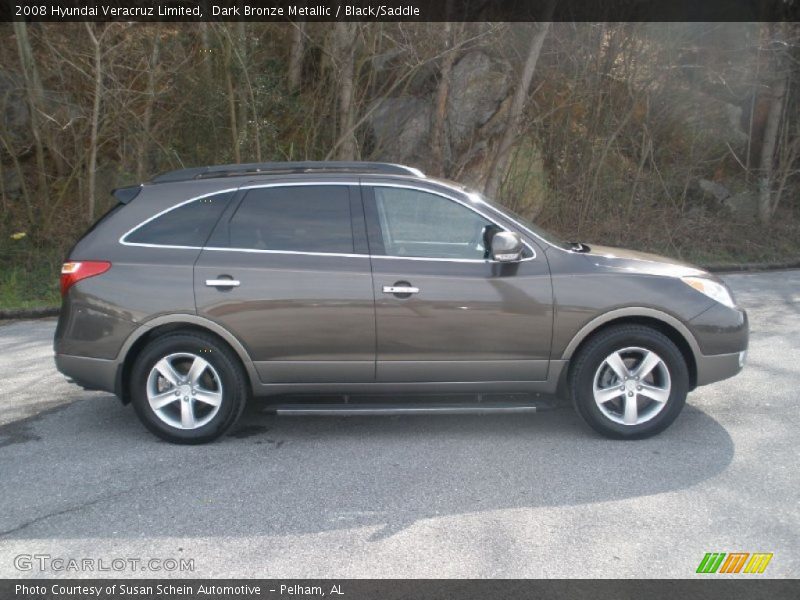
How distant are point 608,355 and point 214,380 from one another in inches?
105

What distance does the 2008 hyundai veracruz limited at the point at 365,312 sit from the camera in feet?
16.1

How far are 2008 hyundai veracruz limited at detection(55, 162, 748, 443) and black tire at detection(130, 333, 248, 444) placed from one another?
0.01 meters

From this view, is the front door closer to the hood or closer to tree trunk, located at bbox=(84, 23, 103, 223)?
the hood

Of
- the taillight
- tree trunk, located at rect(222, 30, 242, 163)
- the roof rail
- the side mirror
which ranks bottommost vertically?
the taillight

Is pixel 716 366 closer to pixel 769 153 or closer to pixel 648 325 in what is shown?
pixel 648 325

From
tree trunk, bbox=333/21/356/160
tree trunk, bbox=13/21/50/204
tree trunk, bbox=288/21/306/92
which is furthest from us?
tree trunk, bbox=288/21/306/92

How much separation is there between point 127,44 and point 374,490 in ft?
33.4

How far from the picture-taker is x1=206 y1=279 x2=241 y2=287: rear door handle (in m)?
4.91

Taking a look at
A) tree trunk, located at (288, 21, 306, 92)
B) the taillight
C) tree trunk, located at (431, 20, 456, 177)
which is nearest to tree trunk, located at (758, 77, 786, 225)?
tree trunk, located at (431, 20, 456, 177)

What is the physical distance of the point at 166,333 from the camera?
4.99 m

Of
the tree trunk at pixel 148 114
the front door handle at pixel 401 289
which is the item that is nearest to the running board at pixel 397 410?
the front door handle at pixel 401 289

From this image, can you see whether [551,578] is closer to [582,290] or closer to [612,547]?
[612,547]

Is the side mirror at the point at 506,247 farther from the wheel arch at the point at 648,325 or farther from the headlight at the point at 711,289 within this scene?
the headlight at the point at 711,289

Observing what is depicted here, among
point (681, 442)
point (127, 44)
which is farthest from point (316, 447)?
point (127, 44)
